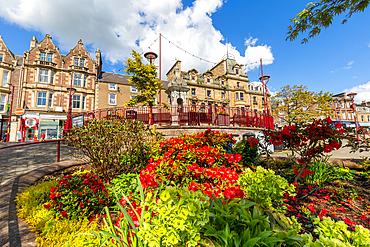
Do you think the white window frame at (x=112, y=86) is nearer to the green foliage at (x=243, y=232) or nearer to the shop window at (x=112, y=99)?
the shop window at (x=112, y=99)

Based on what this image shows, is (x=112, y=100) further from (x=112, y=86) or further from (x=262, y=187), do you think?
(x=262, y=187)

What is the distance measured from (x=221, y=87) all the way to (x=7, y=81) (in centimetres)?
3198

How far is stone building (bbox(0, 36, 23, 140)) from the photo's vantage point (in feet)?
59.4

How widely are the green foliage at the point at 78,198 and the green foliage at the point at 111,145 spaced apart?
72 centimetres

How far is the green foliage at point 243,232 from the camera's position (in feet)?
3.59

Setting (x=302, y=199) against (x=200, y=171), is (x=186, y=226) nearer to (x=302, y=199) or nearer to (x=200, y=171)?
(x=200, y=171)

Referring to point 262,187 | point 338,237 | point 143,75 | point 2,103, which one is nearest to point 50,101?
point 2,103

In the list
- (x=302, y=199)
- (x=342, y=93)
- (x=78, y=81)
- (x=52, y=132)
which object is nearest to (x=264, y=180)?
(x=302, y=199)

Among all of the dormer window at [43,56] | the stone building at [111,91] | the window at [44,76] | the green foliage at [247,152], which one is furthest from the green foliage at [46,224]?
the dormer window at [43,56]

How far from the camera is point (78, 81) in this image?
69.6 ft

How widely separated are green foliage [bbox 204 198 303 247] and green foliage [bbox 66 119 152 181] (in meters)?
2.69

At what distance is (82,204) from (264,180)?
2.68 m

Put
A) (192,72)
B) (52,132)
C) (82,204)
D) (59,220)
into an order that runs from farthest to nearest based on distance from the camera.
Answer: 1. (192,72)
2. (52,132)
3. (82,204)
4. (59,220)

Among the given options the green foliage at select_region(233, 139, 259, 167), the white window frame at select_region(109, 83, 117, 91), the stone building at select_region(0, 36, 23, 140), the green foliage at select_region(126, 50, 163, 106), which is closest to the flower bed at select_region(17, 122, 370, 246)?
the green foliage at select_region(233, 139, 259, 167)
